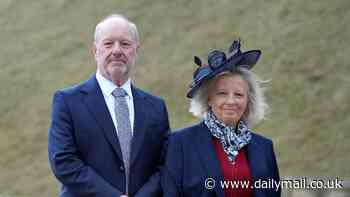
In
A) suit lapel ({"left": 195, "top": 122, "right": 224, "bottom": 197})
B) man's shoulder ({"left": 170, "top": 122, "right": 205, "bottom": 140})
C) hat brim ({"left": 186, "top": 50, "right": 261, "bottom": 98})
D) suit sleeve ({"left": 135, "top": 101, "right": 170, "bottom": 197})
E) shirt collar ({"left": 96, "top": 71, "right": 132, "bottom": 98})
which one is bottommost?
suit sleeve ({"left": 135, "top": 101, "right": 170, "bottom": 197})

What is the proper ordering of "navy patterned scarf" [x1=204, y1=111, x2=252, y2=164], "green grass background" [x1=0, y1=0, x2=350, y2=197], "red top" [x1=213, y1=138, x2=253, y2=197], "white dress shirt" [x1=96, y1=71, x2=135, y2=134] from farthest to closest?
"green grass background" [x1=0, y1=0, x2=350, y2=197] → "white dress shirt" [x1=96, y1=71, x2=135, y2=134] → "navy patterned scarf" [x1=204, y1=111, x2=252, y2=164] → "red top" [x1=213, y1=138, x2=253, y2=197]

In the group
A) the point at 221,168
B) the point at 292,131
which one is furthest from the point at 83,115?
the point at 292,131

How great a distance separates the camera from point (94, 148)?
3.77 metres

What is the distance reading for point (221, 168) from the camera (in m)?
3.65

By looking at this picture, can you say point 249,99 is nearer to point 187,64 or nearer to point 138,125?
point 138,125

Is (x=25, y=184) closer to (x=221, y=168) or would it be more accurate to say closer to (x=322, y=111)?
(x=322, y=111)

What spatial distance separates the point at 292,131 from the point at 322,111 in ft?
1.79

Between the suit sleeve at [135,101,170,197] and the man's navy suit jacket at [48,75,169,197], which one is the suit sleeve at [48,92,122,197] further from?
the suit sleeve at [135,101,170,197]

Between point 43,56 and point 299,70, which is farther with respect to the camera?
point 43,56

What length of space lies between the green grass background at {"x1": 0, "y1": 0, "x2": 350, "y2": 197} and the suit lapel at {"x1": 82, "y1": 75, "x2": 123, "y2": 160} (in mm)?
5333

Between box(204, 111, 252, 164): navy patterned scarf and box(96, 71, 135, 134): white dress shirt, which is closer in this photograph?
box(204, 111, 252, 164): navy patterned scarf

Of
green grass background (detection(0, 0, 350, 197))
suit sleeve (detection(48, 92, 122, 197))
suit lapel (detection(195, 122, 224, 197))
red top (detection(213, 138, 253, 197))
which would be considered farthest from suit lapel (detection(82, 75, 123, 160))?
green grass background (detection(0, 0, 350, 197))

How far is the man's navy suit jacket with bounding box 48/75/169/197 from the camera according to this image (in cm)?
369

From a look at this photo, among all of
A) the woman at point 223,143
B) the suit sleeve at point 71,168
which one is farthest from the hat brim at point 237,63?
the suit sleeve at point 71,168
